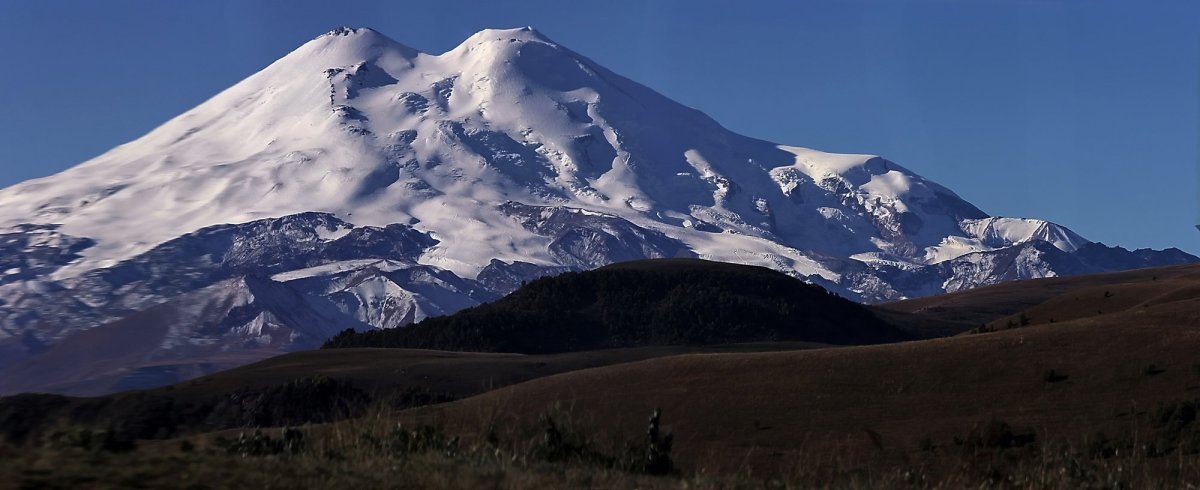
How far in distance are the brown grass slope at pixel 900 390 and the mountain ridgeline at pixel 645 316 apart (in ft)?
223

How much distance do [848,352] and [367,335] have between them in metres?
77.0

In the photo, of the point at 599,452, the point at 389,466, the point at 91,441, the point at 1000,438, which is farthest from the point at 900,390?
the point at 91,441

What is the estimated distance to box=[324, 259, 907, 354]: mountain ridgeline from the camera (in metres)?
119

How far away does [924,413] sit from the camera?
36000 millimetres

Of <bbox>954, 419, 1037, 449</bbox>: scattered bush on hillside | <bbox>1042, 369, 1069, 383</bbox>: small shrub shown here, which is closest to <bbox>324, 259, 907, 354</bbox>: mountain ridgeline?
<bbox>1042, 369, 1069, 383</bbox>: small shrub

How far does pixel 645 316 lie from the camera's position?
424 ft

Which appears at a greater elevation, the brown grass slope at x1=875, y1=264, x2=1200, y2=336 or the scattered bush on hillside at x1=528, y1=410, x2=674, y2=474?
the brown grass slope at x1=875, y1=264, x2=1200, y2=336

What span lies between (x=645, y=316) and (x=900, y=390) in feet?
296

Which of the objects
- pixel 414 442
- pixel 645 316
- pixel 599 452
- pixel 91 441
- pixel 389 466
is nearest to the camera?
pixel 389 466

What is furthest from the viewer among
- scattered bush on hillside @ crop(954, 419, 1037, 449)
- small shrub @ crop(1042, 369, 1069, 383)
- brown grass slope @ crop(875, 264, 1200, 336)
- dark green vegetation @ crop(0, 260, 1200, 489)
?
brown grass slope @ crop(875, 264, 1200, 336)

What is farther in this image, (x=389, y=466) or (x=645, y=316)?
(x=645, y=316)

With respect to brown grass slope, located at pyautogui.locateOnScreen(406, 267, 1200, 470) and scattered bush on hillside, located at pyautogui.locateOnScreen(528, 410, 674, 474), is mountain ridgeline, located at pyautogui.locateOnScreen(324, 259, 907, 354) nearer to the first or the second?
brown grass slope, located at pyautogui.locateOnScreen(406, 267, 1200, 470)

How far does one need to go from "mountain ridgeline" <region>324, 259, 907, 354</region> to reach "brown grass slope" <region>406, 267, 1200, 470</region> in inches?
2680

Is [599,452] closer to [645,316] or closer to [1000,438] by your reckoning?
[1000,438]
